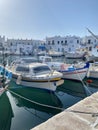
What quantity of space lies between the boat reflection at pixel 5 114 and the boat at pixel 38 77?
2.13 meters

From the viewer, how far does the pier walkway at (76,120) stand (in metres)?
3.46

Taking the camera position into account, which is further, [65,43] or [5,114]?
[65,43]

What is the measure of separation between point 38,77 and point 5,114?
3.72 metres

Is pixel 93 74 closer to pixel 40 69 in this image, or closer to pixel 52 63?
pixel 52 63

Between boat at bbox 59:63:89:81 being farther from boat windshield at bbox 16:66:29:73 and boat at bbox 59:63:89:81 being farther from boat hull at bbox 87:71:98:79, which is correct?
boat windshield at bbox 16:66:29:73

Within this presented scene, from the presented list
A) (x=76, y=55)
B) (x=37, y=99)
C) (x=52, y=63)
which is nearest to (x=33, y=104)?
(x=37, y=99)

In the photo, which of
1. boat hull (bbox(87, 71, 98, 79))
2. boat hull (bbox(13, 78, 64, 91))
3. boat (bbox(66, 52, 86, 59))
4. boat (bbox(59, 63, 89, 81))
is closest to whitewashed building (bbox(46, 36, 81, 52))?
boat (bbox(66, 52, 86, 59))

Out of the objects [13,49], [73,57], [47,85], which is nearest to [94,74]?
[47,85]

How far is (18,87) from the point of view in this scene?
11.8 meters

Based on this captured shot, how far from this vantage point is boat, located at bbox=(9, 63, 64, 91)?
10406 millimetres

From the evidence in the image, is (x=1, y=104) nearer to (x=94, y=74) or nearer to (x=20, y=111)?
(x=20, y=111)

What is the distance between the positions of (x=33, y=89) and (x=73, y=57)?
32327 mm

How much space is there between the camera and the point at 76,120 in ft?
12.5

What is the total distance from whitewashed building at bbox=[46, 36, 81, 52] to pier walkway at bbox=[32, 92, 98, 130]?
53504mm
